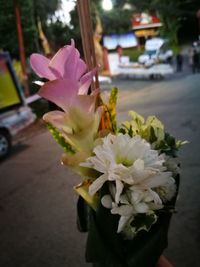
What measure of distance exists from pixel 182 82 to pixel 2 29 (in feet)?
18.4

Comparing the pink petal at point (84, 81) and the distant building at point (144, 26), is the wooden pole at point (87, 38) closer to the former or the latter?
the pink petal at point (84, 81)

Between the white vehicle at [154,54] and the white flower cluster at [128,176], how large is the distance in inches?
486

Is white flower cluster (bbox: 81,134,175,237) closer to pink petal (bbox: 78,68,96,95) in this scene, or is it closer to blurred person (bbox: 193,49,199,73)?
pink petal (bbox: 78,68,96,95)

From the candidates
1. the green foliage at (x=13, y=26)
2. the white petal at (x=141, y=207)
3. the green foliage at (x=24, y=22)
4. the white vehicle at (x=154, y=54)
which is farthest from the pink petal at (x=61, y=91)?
the white vehicle at (x=154, y=54)

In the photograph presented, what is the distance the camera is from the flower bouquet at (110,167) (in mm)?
701

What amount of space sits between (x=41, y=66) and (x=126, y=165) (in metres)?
0.29

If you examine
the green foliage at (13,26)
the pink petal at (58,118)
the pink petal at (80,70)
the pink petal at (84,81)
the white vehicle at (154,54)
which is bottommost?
the white vehicle at (154,54)

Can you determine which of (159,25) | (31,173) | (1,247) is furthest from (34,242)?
(159,25)

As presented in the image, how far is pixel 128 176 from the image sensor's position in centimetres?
68

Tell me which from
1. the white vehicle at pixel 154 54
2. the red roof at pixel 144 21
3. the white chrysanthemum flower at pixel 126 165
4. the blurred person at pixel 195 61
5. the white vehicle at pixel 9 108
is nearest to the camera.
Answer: the white chrysanthemum flower at pixel 126 165

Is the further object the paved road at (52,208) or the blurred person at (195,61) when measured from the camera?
the blurred person at (195,61)

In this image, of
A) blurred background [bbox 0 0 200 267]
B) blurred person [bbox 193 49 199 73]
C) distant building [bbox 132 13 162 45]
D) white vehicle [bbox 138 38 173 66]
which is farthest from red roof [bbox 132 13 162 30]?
blurred person [bbox 193 49 199 73]

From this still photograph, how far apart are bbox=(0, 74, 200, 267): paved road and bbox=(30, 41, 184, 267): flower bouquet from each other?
136cm

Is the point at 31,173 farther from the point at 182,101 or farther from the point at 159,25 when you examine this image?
the point at 159,25
